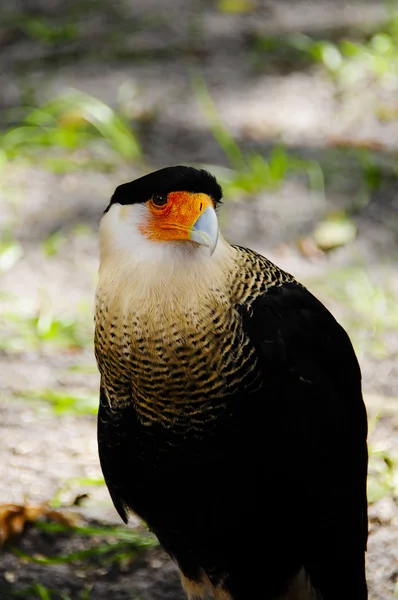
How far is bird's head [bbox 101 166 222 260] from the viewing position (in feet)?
7.20

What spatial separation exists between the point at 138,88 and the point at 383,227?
1.72 metres

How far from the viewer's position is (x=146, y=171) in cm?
457

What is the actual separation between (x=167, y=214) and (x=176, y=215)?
0.02 meters

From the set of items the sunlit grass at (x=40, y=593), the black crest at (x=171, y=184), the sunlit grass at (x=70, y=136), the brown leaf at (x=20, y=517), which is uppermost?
the black crest at (x=171, y=184)

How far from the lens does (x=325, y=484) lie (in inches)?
A: 96.9

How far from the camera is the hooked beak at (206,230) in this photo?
7.00 ft

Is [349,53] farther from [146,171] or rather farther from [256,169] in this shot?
[146,171]

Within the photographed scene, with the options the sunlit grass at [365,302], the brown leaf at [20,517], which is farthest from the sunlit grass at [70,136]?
the brown leaf at [20,517]

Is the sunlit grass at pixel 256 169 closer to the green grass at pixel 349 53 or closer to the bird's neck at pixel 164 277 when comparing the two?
the green grass at pixel 349 53

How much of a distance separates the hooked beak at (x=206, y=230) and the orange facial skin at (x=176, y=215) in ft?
0.04

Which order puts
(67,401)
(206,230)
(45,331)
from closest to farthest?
1. (206,230)
2. (67,401)
3. (45,331)

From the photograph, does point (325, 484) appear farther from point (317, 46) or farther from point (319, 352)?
point (317, 46)

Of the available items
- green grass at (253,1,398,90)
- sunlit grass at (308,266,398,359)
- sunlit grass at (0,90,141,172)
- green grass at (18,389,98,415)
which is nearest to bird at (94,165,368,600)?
green grass at (18,389,98,415)

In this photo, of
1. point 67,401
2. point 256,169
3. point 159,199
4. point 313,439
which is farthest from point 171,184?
point 256,169
